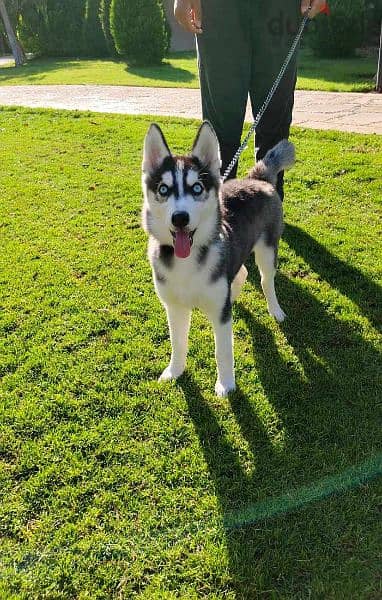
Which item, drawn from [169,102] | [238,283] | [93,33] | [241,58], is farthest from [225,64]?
[93,33]

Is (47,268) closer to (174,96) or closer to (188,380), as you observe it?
(188,380)

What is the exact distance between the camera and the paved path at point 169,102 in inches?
307

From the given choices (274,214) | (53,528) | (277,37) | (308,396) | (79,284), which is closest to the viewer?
(53,528)

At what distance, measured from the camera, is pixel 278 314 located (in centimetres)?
365

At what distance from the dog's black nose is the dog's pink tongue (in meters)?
0.08

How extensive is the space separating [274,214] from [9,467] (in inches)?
88.4

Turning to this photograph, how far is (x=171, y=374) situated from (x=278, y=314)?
96cm

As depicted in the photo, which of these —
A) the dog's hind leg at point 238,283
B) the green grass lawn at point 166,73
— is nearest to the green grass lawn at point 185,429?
the dog's hind leg at point 238,283

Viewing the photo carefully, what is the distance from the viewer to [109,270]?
4371 mm

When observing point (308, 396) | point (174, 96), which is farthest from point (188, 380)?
point (174, 96)

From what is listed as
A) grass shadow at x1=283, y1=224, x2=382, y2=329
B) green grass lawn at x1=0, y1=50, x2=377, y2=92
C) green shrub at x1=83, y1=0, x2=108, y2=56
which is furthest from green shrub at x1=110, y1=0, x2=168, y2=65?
grass shadow at x1=283, y1=224, x2=382, y2=329

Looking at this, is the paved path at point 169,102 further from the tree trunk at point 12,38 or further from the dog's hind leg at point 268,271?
the tree trunk at point 12,38

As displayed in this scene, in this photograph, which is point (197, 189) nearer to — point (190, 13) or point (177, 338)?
point (177, 338)

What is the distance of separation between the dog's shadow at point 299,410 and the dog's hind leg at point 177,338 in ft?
0.28
